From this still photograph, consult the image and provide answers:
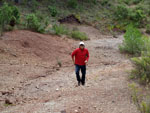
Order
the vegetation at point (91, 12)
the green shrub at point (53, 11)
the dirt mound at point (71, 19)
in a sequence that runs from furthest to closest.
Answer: the dirt mound at point (71, 19) < the vegetation at point (91, 12) < the green shrub at point (53, 11)

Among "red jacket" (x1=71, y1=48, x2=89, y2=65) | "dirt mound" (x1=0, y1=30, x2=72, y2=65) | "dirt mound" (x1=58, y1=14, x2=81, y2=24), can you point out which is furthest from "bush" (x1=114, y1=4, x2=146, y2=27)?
"red jacket" (x1=71, y1=48, x2=89, y2=65)

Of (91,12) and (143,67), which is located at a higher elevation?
(91,12)

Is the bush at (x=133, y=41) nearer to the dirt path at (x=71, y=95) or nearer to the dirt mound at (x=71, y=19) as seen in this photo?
the dirt path at (x=71, y=95)

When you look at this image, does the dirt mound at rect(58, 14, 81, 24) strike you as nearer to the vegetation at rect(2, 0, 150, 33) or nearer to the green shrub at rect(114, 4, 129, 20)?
the vegetation at rect(2, 0, 150, 33)

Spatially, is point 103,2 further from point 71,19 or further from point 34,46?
point 34,46

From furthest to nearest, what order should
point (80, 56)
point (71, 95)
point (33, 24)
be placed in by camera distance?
point (33, 24)
point (80, 56)
point (71, 95)

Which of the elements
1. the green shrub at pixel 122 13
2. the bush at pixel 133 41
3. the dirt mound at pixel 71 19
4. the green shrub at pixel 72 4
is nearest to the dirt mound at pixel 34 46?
the bush at pixel 133 41

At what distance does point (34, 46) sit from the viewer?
451 inches

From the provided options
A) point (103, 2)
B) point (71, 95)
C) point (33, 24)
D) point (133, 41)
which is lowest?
point (71, 95)

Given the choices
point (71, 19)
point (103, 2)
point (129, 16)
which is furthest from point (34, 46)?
point (103, 2)

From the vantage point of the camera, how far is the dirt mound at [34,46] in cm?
1046

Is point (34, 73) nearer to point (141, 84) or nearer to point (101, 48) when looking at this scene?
point (141, 84)

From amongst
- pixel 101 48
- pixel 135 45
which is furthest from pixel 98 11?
pixel 135 45

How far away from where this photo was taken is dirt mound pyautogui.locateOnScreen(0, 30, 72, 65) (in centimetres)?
1046
